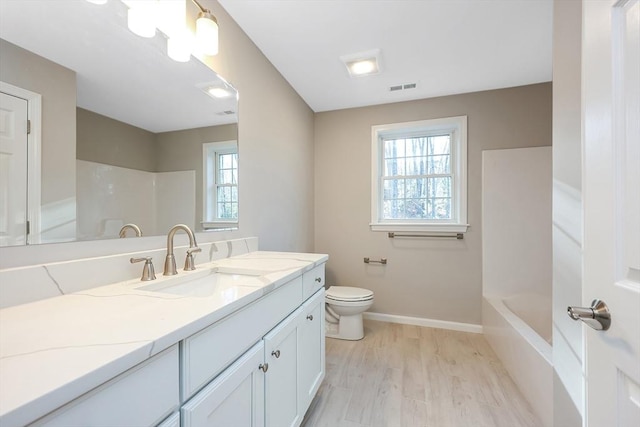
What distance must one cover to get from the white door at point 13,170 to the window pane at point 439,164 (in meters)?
2.87

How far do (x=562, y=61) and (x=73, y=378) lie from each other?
186 cm

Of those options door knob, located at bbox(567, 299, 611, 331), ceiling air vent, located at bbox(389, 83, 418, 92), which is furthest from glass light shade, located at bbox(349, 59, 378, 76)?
door knob, located at bbox(567, 299, 611, 331)

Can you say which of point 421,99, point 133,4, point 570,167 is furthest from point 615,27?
point 421,99

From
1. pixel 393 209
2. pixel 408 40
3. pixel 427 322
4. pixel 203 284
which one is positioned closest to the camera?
pixel 203 284

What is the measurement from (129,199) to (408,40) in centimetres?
198

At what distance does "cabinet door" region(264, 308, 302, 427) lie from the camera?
3.26 feet

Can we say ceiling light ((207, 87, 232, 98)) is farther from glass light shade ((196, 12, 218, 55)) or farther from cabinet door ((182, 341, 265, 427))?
cabinet door ((182, 341, 265, 427))

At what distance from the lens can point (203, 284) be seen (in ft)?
3.85

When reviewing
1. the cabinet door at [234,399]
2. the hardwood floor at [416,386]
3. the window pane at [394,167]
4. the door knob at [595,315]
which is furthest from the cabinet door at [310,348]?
the window pane at [394,167]

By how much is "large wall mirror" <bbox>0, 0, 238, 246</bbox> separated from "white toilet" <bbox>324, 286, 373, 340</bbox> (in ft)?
4.41

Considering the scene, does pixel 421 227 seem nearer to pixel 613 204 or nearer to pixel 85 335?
pixel 613 204

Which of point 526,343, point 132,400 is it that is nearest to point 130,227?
point 132,400

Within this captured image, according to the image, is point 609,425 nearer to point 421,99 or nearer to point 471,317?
point 471,317

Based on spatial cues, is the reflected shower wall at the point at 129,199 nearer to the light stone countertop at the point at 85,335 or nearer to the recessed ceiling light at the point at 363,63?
the light stone countertop at the point at 85,335
